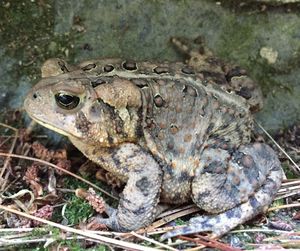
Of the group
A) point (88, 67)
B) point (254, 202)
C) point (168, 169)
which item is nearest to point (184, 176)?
point (168, 169)

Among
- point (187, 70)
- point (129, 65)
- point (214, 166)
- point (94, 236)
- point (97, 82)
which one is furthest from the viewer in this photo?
point (187, 70)

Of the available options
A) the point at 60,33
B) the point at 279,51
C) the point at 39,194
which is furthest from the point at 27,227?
the point at 279,51

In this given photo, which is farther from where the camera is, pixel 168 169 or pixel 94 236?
pixel 168 169

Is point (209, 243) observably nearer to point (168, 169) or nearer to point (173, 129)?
point (168, 169)

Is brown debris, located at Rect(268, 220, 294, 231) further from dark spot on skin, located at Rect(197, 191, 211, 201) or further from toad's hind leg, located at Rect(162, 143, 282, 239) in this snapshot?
dark spot on skin, located at Rect(197, 191, 211, 201)

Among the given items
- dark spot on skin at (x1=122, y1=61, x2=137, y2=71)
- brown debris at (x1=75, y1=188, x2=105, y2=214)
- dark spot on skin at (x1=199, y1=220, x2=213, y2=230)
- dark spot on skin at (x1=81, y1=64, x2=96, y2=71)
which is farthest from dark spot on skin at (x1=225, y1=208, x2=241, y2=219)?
dark spot on skin at (x1=81, y1=64, x2=96, y2=71)

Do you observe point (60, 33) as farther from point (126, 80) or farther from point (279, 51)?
point (279, 51)

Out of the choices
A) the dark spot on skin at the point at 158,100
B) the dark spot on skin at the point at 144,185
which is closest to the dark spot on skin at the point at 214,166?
the dark spot on skin at the point at 144,185
